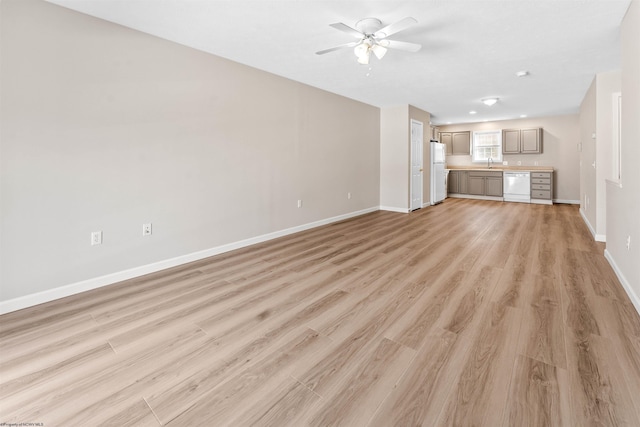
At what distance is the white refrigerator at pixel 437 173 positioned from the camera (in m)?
7.88

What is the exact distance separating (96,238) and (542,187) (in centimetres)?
945

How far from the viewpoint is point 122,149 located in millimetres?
2918

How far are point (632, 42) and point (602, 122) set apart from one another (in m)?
2.08

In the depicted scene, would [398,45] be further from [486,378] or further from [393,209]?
[393,209]

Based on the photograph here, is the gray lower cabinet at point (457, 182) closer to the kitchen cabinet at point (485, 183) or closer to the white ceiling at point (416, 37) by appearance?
A: the kitchen cabinet at point (485, 183)

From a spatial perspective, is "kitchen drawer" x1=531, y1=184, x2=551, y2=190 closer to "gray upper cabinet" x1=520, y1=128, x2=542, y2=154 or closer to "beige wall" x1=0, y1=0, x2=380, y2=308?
"gray upper cabinet" x1=520, y1=128, x2=542, y2=154

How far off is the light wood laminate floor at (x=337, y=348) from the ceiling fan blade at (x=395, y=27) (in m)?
2.27

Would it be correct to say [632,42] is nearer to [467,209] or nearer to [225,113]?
[225,113]

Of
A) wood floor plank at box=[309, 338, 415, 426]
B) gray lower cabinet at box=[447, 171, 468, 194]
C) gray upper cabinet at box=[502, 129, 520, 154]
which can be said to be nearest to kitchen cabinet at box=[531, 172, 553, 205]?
gray upper cabinet at box=[502, 129, 520, 154]

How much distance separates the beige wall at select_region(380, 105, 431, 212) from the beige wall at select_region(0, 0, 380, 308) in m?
2.91

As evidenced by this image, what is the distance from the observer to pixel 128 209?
299 centimetres

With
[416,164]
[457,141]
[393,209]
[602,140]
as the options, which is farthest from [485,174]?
[602,140]

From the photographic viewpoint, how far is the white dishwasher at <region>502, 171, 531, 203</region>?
8.10 meters

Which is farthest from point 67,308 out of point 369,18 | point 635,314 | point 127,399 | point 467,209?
point 467,209
